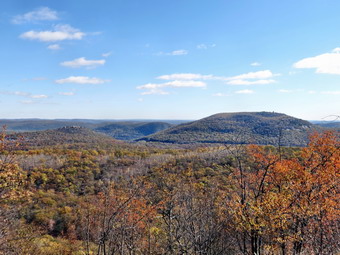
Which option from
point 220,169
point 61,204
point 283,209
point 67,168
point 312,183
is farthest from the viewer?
point 67,168

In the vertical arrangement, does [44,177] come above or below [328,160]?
below

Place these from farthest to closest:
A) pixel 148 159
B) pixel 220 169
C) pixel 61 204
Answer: pixel 148 159 → pixel 220 169 → pixel 61 204

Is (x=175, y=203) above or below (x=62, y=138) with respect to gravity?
above

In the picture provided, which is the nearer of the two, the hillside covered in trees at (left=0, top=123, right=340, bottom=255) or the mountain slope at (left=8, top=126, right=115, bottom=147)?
the hillside covered in trees at (left=0, top=123, right=340, bottom=255)

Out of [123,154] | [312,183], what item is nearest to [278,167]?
[312,183]

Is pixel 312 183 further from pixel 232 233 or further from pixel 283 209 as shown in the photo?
pixel 232 233

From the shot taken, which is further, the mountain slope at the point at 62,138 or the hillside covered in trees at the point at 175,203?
the mountain slope at the point at 62,138

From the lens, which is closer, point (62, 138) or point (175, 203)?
point (175, 203)

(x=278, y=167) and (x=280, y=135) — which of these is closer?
(x=280, y=135)
